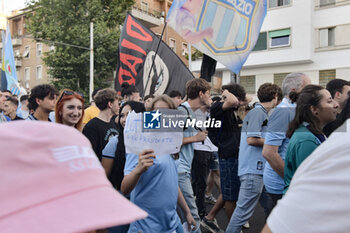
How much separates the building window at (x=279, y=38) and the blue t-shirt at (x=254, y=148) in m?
20.8

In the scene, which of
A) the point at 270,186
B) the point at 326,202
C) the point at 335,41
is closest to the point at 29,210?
the point at 326,202

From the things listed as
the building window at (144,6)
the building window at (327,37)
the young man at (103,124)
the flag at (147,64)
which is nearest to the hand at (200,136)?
the young man at (103,124)

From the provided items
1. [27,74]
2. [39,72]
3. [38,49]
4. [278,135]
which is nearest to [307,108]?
[278,135]

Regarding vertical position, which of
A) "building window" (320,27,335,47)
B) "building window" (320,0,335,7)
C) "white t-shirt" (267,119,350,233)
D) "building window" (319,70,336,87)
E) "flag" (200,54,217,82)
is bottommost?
"white t-shirt" (267,119,350,233)

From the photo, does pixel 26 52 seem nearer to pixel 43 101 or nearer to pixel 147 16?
pixel 147 16

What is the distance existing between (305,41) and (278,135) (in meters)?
20.9

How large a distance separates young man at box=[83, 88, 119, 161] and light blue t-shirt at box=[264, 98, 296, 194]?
158cm

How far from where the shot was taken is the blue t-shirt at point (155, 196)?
215 centimetres

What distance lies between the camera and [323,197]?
0.82 metres

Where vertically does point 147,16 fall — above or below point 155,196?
above

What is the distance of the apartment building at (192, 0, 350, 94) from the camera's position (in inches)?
814

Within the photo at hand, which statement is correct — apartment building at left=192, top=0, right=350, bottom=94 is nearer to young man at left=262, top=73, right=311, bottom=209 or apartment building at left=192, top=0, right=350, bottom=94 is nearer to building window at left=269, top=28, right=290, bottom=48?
building window at left=269, top=28, right=290, bottom=48

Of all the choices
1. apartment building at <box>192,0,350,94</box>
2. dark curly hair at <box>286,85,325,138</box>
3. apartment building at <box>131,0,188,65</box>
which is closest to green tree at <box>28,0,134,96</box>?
apartment building at <box>131,0,188,65</box>

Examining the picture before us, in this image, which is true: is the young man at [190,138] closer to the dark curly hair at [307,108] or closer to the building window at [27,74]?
the dark curly hair at [307,108]
